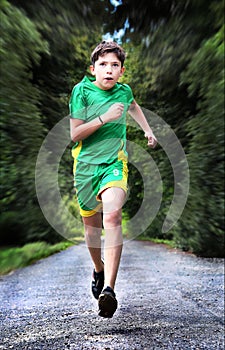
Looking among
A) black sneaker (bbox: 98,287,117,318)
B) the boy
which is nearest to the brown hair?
the boy

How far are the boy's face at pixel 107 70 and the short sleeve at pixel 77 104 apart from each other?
4.6 inches

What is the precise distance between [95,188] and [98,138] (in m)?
0.27

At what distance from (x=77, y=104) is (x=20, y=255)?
1935mm

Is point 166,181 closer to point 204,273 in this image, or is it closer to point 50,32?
point 204,273

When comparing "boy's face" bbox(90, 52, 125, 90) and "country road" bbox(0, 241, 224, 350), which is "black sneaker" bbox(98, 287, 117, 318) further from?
"boy's face" bbox(90, 52, 125, 90)

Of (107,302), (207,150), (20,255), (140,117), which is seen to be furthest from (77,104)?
(207,150)

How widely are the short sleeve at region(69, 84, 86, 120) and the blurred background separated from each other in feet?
0.37

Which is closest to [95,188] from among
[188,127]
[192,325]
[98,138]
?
[98,138]

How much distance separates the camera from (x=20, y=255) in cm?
343

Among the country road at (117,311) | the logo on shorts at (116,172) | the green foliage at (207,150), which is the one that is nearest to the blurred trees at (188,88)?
the green foliage at (207,150)

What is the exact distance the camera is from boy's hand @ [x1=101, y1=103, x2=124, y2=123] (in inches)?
64.6

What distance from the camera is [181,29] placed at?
4055 mm

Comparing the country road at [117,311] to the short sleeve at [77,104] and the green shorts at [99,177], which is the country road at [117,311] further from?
the short sleeve at [77,104]

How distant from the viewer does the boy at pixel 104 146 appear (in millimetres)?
1661
